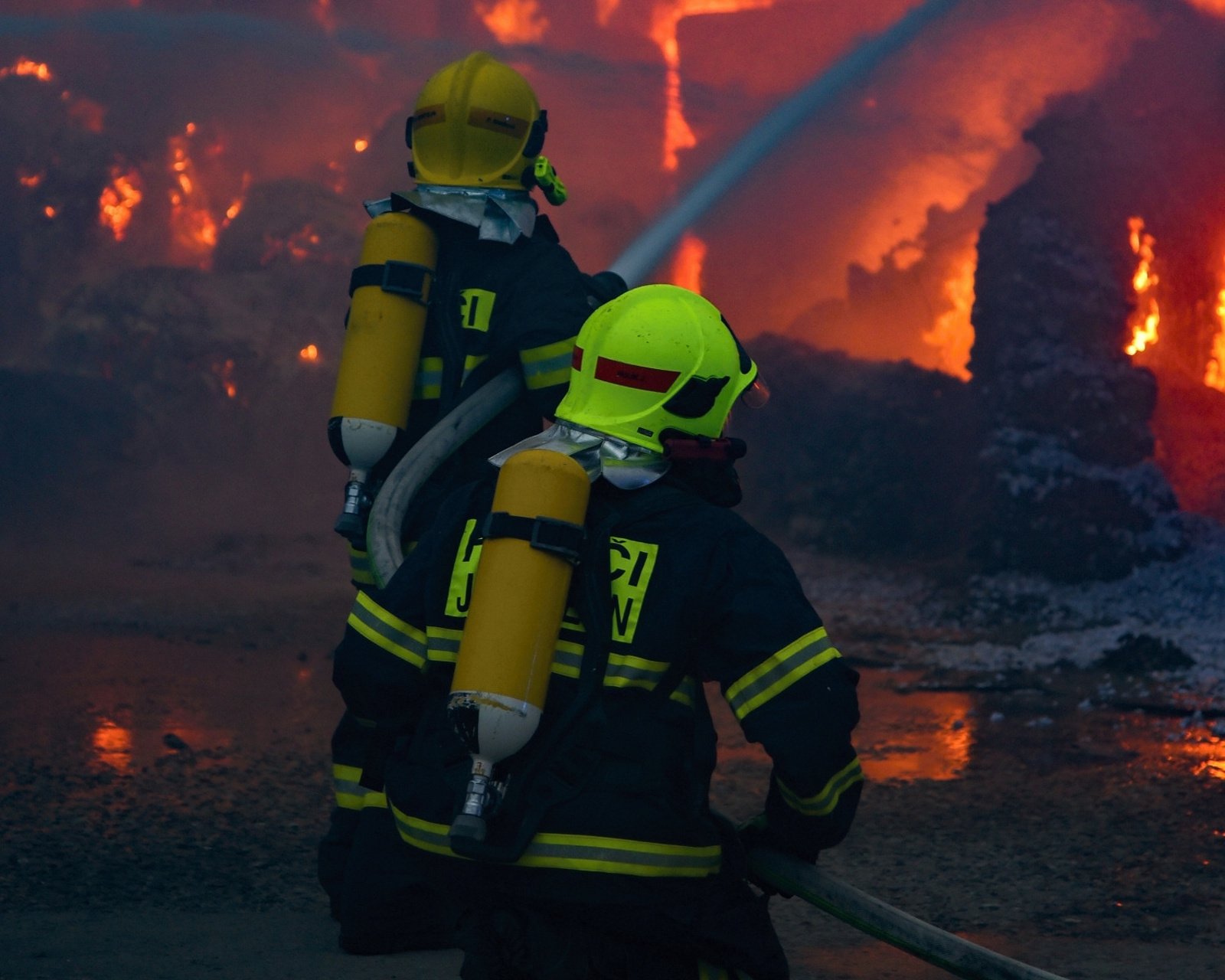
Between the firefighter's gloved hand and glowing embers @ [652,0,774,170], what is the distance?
1686cm

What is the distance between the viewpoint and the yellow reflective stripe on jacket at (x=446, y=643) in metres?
1.90

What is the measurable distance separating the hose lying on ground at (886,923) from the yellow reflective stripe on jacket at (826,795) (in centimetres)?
14

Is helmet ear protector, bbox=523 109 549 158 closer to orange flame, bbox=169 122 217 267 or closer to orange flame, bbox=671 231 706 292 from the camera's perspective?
orange flame, bbox=671 231 706 292

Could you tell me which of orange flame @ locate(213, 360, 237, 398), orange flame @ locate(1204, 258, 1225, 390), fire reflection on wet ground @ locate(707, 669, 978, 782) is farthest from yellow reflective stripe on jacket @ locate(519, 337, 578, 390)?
orange flame @ locate(213, 360, 237, 398)

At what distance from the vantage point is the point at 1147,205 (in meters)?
11.0

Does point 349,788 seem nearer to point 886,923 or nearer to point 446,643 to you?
point 446,643

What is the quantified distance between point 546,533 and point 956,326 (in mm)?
13414

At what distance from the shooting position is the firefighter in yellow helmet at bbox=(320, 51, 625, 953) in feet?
9.50

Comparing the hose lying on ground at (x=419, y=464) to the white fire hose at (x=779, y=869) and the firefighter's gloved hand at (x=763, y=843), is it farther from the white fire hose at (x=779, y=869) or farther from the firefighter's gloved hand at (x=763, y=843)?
the firefighter's gloved hand at (x=763, y=843)

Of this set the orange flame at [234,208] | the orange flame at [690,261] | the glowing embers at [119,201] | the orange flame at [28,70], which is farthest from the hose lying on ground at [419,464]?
the orange flame at [28,70]

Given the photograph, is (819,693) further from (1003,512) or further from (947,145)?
(947,145)

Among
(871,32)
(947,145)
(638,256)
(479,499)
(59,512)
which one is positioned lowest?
(59,512)

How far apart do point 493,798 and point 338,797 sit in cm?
134

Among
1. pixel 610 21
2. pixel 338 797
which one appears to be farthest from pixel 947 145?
pixel 338 797
